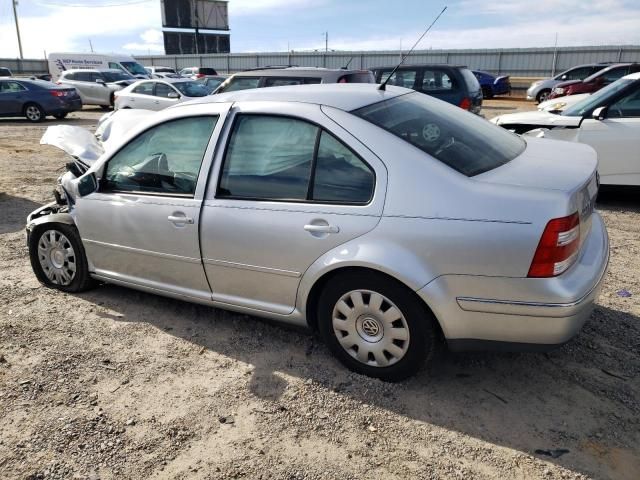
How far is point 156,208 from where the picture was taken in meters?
3.43

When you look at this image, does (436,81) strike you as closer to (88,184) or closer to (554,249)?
(88,184)

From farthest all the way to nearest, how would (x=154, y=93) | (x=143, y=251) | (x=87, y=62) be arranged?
(x=87, y=62)
(x=154, y=93)
(x=143, y=251)

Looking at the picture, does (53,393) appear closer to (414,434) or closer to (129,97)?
(414,434)

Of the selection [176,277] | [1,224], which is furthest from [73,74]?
[176,277]

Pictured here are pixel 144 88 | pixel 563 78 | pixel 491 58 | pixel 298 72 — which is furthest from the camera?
pixel 491 58

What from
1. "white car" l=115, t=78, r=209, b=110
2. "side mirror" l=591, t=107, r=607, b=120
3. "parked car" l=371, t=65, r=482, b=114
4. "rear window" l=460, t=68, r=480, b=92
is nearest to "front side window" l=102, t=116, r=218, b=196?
"side mirror" l=591, t=107, r=607, b=120

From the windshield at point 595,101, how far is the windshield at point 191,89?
11114 millimetres

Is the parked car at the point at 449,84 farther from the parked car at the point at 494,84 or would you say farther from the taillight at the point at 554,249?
the parked car at the point at 494,84

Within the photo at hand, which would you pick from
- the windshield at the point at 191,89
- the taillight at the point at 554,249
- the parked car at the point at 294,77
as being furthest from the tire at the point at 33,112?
the taillight at the point at 554,249

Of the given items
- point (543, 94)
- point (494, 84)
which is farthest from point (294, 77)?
point (494, 84)

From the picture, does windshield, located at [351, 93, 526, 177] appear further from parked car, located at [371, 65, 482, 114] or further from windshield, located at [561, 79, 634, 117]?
parked car, located at [371, 65, 482, 114]

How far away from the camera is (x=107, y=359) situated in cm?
335

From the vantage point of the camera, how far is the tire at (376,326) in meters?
2.75

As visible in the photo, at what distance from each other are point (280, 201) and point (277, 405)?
44.3 inches
